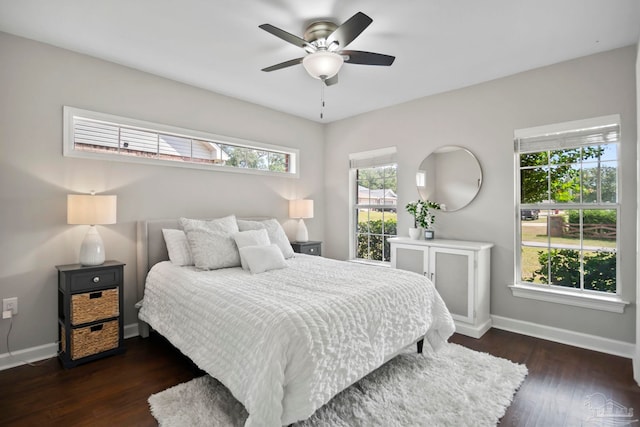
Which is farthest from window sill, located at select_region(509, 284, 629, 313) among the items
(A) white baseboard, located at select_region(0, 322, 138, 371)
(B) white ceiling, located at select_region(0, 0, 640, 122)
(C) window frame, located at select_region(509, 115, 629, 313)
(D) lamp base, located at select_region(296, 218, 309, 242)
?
(A) white baseboard, located at select_region(0, 322, 138, 371)

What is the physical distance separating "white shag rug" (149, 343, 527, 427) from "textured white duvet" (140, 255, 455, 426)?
0.78 feet

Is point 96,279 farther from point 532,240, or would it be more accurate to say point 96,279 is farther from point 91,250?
point 532,240

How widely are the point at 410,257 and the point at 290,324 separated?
244 centimetres

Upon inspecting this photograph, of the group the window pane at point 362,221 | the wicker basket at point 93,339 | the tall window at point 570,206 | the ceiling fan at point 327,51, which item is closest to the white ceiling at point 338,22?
the ceiling fan at point 327,51

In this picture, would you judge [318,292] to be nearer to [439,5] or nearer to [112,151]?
[439,5]

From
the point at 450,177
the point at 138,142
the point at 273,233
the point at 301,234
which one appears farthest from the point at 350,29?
the point at 301,234

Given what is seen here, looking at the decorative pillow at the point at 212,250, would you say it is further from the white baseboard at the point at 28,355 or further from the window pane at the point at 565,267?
the window pane at the point at 565,267

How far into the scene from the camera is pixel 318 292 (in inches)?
85.7

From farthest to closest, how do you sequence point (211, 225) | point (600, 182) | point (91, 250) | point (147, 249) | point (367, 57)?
point (211, 225)
point (147, 249)
point (600, 182)
point (91, 250)
point (367, 57)

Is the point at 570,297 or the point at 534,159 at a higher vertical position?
the point at 534,159

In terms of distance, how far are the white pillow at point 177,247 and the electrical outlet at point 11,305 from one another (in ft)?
3.95

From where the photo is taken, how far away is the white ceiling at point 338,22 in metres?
2.28

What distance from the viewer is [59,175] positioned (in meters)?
2.88

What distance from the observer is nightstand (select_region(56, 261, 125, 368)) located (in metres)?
2.61
